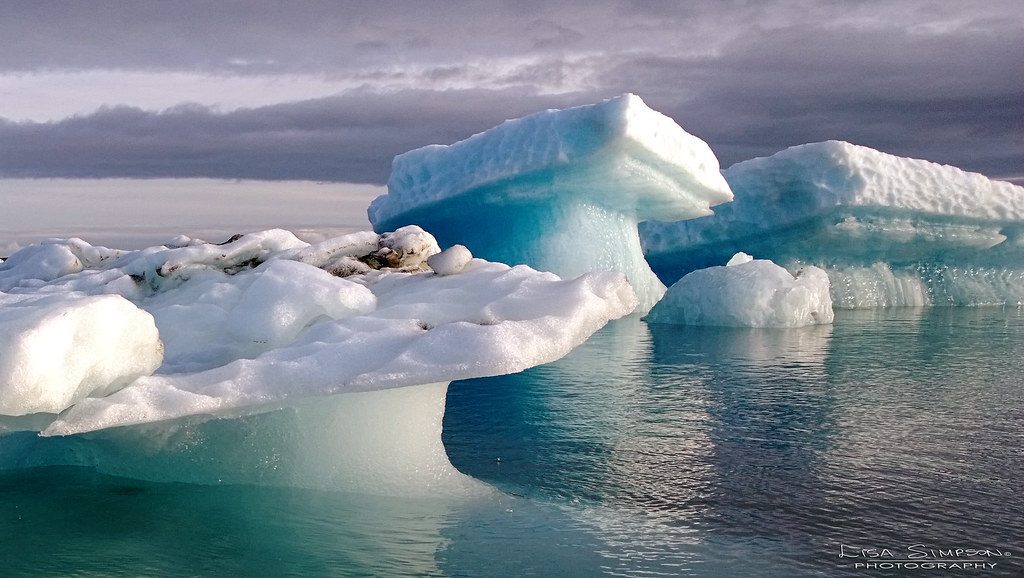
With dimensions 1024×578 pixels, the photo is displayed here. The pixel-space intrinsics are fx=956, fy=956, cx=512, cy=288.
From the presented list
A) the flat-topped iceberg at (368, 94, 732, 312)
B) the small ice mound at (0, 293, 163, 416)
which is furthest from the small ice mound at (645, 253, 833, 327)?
the small ice mound at (0, 293, 163, 416)

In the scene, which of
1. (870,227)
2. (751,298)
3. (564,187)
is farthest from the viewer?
(870,227)

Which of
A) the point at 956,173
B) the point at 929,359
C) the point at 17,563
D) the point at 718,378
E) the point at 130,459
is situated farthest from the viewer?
the point at 956,173

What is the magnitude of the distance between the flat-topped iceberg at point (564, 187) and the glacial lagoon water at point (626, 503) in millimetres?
8000

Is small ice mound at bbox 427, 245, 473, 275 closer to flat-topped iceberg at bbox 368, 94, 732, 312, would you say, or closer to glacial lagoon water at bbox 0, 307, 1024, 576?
glacial lagoon water at bbox 0, 307, 1024, 576

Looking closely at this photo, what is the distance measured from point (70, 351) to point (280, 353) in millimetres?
920

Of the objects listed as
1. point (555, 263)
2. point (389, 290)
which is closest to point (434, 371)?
point (389, 290)

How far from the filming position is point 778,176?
68.3ft

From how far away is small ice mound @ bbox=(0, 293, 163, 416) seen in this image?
372 centimetres

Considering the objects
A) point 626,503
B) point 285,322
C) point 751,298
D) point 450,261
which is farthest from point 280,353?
point 751,298

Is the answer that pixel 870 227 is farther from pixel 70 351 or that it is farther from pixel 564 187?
pixel 70 351

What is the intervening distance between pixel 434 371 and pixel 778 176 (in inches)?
710

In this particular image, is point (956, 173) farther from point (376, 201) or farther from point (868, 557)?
point (868, 557)

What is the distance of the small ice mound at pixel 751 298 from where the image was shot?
15734mm

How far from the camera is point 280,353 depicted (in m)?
4.50
